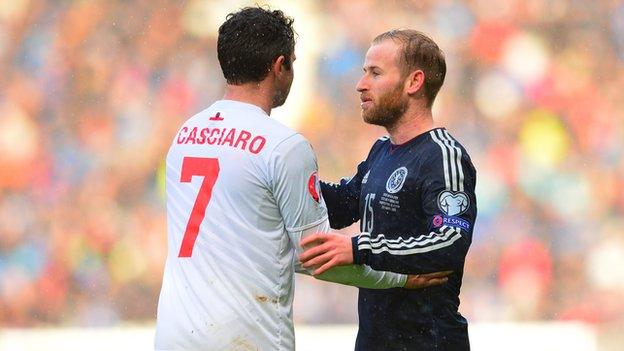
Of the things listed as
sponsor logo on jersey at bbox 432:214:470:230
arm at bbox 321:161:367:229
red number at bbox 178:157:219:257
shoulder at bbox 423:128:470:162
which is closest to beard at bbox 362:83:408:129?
shoulder at bbox 423:128:470:162

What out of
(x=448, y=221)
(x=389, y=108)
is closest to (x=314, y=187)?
(x=448, y=221)

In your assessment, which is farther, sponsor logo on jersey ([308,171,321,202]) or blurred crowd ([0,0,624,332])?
blurred crowd ([0,0,624,332])

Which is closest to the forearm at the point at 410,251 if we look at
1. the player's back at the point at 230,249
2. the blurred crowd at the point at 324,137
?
the player's back at the point at 230,249

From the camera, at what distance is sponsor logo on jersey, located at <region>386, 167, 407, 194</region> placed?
118 inches

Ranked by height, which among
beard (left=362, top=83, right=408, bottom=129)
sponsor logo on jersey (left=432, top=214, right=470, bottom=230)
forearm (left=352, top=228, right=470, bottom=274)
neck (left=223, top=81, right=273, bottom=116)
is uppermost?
beard (left=362, top=83, right=408, bottom=129)

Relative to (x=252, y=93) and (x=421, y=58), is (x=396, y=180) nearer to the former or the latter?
(x=421, y=58)

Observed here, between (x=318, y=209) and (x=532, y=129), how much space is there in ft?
13.8

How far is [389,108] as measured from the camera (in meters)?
3.09

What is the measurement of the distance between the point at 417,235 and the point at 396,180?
0.17m

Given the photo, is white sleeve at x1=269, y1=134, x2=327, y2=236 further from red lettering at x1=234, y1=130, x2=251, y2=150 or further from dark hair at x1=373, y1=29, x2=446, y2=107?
dark hair at x1=373, y1=29, x2=446, y2=107

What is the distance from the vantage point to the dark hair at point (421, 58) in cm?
312

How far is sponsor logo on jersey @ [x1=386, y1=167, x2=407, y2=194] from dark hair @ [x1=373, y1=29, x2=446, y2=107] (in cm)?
25

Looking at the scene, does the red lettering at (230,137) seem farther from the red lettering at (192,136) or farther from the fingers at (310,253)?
the fingers at (310,253)

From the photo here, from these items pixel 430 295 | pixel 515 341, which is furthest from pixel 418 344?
pixel 515 341
